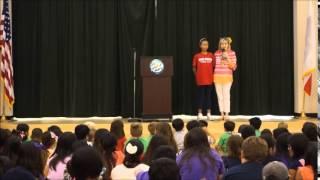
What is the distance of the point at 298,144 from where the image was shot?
147 inches

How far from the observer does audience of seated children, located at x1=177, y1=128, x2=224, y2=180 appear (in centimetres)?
356

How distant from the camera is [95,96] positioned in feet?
34.2

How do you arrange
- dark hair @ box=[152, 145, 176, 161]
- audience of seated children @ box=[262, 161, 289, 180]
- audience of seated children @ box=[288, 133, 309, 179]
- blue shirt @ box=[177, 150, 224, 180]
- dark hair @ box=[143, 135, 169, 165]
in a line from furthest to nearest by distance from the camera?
dark hair @ box=[143, 135, 169, 165]
audience of seated children @ box=[288, 133, 309, 179]
blue shirt @ box=[177, 150, 224, 180]
dark hair @ box=[152, 145, 176, 161]
audience of seated children @ box=[262, 161, 289, 180]

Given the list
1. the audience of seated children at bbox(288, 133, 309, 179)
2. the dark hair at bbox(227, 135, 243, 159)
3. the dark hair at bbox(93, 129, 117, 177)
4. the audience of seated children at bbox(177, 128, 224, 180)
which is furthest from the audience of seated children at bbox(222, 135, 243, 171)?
the dark hair at bbox(93, 129, 117, 177)

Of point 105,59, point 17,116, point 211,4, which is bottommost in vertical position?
point 17,116

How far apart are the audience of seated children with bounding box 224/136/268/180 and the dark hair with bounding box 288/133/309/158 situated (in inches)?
15.5

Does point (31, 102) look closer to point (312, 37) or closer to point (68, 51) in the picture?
point (68, 51)

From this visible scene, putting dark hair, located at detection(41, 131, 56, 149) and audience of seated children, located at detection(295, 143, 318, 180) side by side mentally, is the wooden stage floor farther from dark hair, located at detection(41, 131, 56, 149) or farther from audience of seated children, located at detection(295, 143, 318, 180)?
audience of seated children, located at detection(295, 143, 318, 180)

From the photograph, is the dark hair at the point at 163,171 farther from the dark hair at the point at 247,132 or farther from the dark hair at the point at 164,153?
the dark hair at the point at 247,132

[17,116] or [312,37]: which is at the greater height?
[312,37]

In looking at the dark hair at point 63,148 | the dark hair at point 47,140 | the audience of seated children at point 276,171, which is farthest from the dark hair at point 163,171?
the dark hair at point 47,140

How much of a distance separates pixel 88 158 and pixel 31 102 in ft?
26.3

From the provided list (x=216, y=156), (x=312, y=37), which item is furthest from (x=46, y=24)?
(x=216, y=156)

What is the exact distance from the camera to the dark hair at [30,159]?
3.28m
